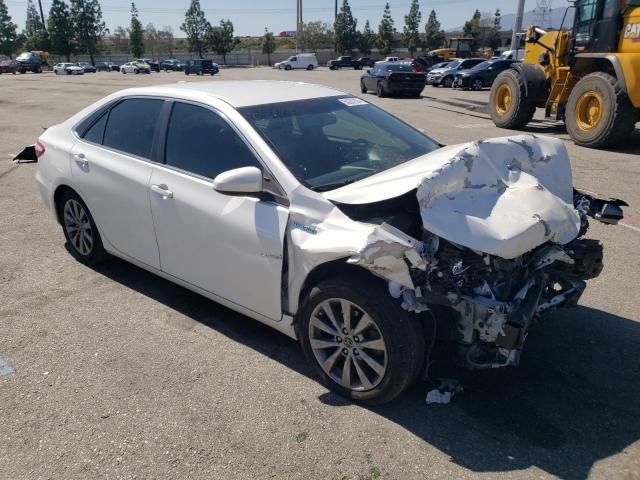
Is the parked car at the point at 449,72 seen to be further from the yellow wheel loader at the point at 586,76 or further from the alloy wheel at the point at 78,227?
the alloy wheel at the point at 78,227

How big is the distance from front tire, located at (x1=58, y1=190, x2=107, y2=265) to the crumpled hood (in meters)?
2.58

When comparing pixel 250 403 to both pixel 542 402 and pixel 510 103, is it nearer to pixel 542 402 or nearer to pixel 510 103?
pixel 542 402

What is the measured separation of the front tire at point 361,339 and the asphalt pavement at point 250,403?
0.52ft

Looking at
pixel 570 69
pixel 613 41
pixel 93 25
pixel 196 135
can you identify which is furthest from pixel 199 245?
pixel 93 25

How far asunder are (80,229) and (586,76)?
34.0 feet

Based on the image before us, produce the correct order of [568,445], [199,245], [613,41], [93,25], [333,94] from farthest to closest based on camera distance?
[93,25]
[613,41]
[333,94]
[199,245]
[568,445]

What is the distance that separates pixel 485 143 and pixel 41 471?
2971 millimetres

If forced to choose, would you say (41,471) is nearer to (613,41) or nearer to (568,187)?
(568,187)

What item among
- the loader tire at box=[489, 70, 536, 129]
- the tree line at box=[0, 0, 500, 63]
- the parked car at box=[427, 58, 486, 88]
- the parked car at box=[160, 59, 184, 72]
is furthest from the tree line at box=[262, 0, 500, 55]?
the loader tire at box=[489, 70, 536, 129]

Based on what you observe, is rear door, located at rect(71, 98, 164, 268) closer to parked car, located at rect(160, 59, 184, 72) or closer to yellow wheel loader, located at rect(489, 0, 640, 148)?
yellow wheel loader, located at rect(489, 0, 640, 148)

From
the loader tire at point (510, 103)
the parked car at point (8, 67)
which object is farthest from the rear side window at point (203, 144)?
the parked car at point (8, 67)

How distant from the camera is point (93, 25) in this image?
8400 centimetres

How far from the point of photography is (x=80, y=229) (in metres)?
4.78

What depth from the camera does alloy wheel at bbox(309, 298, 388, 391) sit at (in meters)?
2.86
